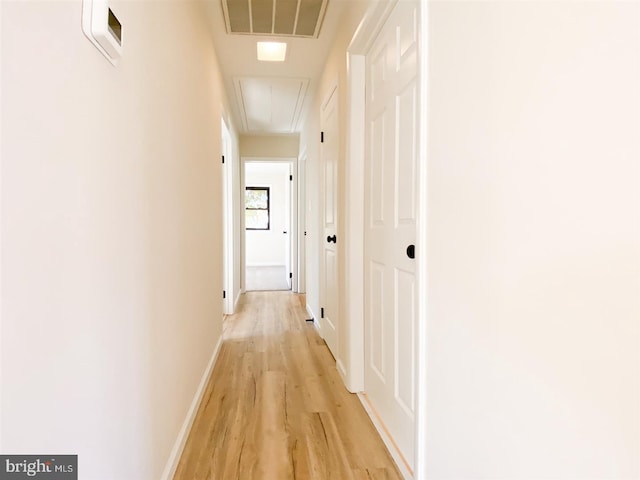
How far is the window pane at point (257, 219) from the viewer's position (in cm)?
930

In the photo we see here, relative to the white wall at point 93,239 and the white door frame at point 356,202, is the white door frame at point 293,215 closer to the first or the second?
the white door frame at point 356,202

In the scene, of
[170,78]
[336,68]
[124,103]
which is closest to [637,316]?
[124,103]

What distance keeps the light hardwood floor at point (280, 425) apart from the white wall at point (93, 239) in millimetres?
230

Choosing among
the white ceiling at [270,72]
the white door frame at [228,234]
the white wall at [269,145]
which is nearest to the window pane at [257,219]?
the white wall at [269,145]

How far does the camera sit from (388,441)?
165 centimetres

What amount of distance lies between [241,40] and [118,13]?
1.94 meters

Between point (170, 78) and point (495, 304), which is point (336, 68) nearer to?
point (170, 78)

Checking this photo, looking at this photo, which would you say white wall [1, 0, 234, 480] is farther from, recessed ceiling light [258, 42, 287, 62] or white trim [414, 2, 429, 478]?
recessed ceiling light [258, 42, 287, 62]

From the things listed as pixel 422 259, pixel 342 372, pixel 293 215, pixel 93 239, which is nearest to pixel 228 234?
pixel 293 215

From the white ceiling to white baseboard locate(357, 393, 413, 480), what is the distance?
7.57 feet

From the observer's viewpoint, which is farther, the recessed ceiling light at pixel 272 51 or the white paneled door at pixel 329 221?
the recessed ceiling light at pixel 272 51

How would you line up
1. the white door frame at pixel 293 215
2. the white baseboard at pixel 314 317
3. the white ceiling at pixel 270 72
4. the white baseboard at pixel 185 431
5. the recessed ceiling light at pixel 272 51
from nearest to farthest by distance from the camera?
the white baseboard at pixel 185 431 < the white ceiling at pixel 270 72 < the recessed ceiling light at pixel 272 51 < the white baseboard at pixel 314 317 < the white door frame at pixel 293 215

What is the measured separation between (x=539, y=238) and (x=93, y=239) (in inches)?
36.5

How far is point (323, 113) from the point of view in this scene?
10.2ft
